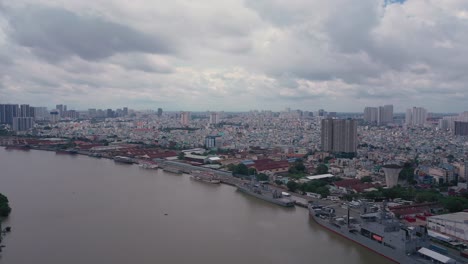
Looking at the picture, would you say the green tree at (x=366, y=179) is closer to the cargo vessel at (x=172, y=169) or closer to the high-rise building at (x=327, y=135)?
the cargo vessel at (x=172, y=169)

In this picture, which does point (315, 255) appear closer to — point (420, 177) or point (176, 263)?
point (176, 263)

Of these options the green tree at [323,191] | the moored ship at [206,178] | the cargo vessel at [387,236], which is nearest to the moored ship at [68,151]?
the moored ship at [206,178]

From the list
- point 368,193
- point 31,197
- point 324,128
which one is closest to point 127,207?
point 31,197

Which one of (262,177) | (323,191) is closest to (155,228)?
(323,191)

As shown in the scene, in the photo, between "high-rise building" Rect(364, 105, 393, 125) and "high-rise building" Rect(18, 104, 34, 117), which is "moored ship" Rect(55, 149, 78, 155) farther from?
"high-rise building" Rect(364, 105, 393, 125)

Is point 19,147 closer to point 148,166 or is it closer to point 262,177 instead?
point 148,166
